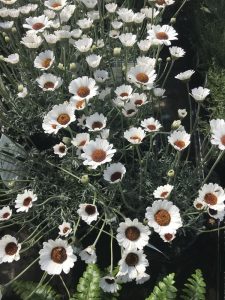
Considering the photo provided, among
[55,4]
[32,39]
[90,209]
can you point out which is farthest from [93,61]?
[90,209]

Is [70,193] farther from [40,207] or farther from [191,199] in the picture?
[191,199]

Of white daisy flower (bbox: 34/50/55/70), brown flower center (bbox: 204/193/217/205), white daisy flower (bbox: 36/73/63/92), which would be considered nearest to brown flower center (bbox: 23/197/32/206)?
white daisy flower (bbox: 36/73/63/92)

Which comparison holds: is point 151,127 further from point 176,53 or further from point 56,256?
point 56,256

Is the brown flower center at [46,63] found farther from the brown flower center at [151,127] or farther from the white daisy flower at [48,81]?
the brown flower center at [151,127]

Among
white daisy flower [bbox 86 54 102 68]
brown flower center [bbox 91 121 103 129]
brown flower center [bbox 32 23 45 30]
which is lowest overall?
brown flower center [bbox 91 121 103 129]

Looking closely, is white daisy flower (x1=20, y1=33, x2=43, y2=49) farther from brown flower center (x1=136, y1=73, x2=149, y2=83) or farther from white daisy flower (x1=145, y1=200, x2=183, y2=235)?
white daisy flower (x1=145, y1=200, x2=183, y2=235)

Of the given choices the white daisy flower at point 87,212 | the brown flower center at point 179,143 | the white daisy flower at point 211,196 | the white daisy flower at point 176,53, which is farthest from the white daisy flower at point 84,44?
the white daisy flower at point 211,196
